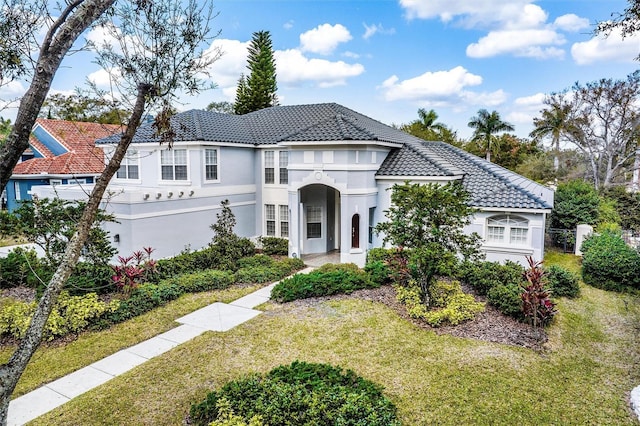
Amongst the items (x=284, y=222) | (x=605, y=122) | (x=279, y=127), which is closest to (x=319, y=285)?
(x=284, y=222)

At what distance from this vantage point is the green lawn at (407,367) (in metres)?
6.47

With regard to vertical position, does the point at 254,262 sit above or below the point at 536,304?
below

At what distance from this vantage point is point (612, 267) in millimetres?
13547

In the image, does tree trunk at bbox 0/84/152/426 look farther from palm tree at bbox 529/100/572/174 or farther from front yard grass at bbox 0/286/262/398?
palm tree at bbox 529/100/572/174

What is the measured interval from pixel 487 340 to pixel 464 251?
7.66ft

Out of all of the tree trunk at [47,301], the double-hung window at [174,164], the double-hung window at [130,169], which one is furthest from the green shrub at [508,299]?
the double-hung window at [130,169]

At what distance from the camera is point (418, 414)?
6.39 meters

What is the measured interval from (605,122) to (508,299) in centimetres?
2472

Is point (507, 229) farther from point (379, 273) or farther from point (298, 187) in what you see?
point (298, 187)

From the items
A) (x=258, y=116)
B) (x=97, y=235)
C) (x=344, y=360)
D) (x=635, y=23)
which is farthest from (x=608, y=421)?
(x=258, y=116)

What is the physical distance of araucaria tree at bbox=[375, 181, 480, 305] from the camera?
10.4 m

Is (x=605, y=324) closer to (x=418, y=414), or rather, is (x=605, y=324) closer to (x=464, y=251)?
(x=464, y=251)

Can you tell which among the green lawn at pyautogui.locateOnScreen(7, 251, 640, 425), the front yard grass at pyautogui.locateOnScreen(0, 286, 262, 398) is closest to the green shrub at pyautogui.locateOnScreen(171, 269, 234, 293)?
the front yard grass at pyautogui.locateOnScreen(0, 286, 262, 398)

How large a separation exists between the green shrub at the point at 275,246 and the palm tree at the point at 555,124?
24.6 meters
